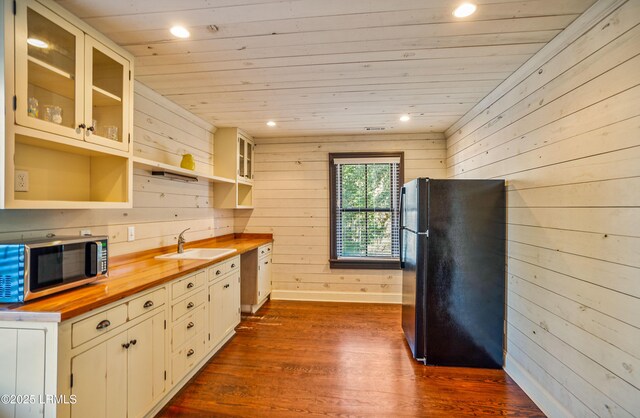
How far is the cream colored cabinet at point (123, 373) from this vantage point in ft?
4.34

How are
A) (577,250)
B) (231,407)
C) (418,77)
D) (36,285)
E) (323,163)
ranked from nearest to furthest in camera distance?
(36,285)
(577,250)
(231,407)
(418,77)
(323,163)

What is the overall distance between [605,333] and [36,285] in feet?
9.11

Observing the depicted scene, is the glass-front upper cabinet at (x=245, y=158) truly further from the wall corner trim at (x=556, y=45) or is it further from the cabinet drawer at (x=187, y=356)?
the wall corner trim at (x=556, y=45)

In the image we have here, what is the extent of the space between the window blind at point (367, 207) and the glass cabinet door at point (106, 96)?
107 inches

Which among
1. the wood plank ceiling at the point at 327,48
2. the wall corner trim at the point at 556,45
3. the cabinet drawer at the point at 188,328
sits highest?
the wood plank ceiling at the point at 327,48

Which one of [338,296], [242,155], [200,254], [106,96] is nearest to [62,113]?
[106,96]

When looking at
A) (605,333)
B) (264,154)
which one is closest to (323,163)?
(264,154)

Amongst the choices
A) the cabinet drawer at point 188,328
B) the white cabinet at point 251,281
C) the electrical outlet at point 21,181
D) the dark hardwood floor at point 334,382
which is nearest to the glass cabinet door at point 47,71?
the electrical outlet at point 21,181

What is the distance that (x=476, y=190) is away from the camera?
242 cm

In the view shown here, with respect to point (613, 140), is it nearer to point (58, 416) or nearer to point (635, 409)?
point (635, 409)

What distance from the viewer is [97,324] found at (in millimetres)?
1386

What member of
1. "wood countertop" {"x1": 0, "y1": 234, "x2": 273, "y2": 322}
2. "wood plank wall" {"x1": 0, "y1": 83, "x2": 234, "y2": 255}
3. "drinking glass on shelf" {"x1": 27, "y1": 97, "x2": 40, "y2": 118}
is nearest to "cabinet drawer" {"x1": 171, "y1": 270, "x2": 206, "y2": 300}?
"wood countertop" {"x1": 0, "y1": 234, "x2": 273, "y2": 322}

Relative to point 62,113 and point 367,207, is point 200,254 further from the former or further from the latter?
point 367,207

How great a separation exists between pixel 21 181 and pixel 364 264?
352 centimetres
